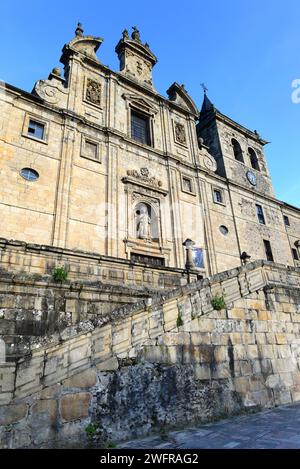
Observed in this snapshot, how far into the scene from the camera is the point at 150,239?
46.5 ft

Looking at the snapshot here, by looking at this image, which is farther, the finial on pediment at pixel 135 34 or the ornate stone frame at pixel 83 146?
the finial on pediment at pixel 135 34

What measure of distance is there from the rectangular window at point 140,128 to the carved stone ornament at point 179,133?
2055mm

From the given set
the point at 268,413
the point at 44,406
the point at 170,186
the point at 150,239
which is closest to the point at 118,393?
the point at 44,406

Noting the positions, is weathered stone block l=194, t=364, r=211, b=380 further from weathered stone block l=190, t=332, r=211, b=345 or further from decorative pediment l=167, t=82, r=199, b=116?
decorative pediment l=167, t=82, r=199, b=116

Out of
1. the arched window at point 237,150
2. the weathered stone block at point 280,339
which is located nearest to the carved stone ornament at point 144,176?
the arched window at point 237,150

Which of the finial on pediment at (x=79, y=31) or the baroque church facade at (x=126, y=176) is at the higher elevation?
the finial on pediment at (x=79, y=31)

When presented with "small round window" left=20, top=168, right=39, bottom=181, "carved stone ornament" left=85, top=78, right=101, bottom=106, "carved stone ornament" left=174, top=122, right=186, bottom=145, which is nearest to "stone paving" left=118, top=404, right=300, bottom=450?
"small round window" left=20, top=168, right=39, bottom=181

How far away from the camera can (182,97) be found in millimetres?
21016

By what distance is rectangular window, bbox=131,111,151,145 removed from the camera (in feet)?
56.6

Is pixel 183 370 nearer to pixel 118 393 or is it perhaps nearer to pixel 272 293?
pixel 118 393

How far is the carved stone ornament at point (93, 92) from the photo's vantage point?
51.5 ft

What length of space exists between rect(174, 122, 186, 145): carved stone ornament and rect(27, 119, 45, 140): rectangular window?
8.57 metres

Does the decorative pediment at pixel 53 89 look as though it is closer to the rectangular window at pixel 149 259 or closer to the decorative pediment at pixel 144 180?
the decorative pediment at pixel 144 180

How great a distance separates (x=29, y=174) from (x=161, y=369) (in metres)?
10.4
